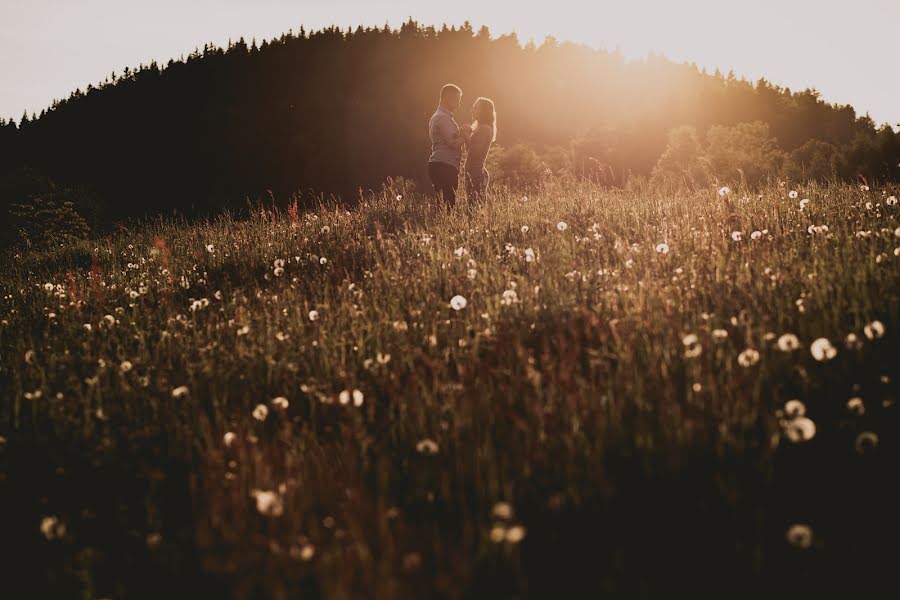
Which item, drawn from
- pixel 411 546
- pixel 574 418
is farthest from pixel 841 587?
pixel 411 546

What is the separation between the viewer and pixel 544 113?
8362 centimetres

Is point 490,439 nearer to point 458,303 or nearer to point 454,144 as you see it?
point 458,303

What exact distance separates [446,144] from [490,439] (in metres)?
7.26

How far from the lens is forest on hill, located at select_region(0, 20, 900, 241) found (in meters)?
61.1

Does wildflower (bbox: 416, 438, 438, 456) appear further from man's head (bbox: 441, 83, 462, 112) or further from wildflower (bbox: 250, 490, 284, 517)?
man's head (bbox: 441, 83, 462, 112)

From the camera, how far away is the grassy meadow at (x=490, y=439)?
5.08ft

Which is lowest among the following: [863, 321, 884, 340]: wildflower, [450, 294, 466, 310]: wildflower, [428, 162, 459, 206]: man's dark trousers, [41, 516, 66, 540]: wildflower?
[41, 516, 66, 540]: wildflower

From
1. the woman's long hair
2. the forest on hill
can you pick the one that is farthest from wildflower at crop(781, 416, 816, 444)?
the forest on hill

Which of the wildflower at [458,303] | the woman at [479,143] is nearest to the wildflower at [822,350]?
the wildflower at [458,303]

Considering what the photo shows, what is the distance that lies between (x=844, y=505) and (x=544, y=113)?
88218mm

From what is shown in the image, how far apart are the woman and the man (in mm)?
342

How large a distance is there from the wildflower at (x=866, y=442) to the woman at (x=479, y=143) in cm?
748

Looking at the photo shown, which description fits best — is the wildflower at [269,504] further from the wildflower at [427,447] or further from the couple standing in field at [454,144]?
the couple standing in field at [454,144]

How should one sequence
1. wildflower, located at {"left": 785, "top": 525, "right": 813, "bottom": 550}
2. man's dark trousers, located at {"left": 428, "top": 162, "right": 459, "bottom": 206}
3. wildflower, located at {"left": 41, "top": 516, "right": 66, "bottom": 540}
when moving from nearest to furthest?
wildflower, located at {"left": 785, "top": 525, "right": 813, "bottom": 550}
wildflower, located at {"left": 41, "top": 516, "right": 66, "bottom": 540}
man's dark trousers, located at {"left": 428, "top": 162, "right": 459, "bottom": 206}
